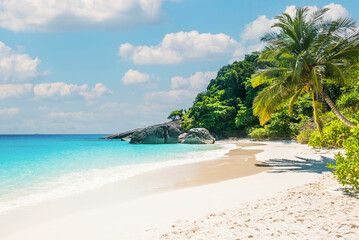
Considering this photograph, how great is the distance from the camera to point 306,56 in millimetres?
9656

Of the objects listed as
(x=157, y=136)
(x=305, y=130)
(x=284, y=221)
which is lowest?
(x=284, y=221)

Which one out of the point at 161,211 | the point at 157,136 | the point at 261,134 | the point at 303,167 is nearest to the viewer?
the point at 161,211

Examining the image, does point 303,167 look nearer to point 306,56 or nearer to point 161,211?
point 306,56

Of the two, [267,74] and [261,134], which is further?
[261,134]

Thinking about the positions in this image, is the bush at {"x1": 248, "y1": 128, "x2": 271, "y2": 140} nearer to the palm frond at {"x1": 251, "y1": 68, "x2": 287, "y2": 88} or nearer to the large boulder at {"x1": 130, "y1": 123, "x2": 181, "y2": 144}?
the large boulder at {"x1": 130, "y1": 123, "x2": 181, "y2": 144}

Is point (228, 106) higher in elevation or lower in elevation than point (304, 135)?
higher

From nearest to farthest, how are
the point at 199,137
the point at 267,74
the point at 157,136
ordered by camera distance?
the point at 267,74 → the point at 199,137 → the point at 157,136

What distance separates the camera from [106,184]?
8.17 metres

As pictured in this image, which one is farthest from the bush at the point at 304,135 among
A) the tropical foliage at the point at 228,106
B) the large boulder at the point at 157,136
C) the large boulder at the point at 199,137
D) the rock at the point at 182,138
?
the large boulder at the point at 157,136

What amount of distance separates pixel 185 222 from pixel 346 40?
9.56m

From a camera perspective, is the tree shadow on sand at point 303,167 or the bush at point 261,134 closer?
the tree shadow on sand at point 303,167

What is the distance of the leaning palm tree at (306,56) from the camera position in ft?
30.5

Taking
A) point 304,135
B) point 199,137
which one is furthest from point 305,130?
point 199,137

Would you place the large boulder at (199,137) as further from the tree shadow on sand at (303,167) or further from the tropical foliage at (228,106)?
the tree shadow on sand at (303,167)
